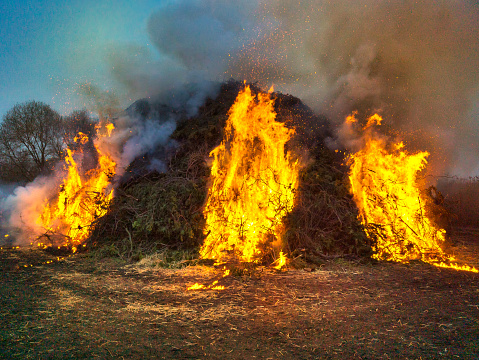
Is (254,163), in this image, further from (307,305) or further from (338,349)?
(338,349)

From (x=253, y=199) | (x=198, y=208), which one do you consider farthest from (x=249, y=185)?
(x=198, y=208)

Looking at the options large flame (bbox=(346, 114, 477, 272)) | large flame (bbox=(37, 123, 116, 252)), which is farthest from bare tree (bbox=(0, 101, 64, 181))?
large flame (bbox=(346, 114, 477, 272))

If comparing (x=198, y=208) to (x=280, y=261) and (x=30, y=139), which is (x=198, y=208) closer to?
(x=280, y=261)

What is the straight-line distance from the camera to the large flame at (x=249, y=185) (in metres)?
7.44

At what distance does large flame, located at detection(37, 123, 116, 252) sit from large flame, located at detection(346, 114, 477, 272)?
281 inches

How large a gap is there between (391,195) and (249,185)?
385 cm

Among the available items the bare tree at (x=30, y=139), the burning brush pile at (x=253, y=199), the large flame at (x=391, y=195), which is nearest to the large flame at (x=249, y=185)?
the burning brush pile at (x=253, y=199)

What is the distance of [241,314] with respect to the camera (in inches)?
160

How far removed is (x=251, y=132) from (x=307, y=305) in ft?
17.3

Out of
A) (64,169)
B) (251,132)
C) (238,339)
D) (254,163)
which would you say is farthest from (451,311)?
(64,169)

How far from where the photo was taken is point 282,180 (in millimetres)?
8219

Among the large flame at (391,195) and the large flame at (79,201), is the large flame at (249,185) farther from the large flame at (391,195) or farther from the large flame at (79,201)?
the large flame at (79,201)

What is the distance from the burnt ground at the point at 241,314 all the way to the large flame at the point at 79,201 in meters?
2.43

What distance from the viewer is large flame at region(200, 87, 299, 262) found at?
7.44 meters
